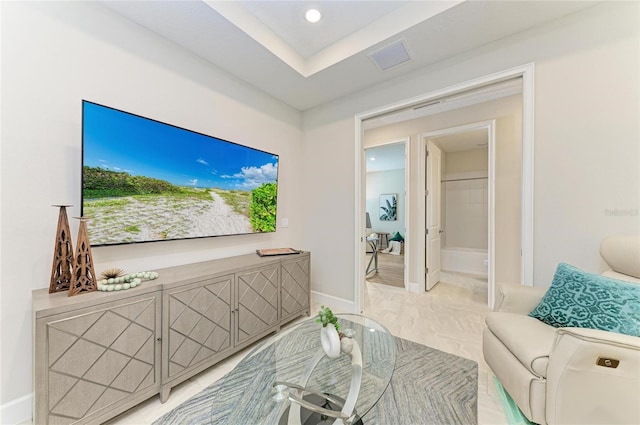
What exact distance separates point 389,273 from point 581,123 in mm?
3634

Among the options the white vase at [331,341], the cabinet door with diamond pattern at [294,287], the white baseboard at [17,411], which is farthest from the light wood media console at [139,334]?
the white vase at [331,341]

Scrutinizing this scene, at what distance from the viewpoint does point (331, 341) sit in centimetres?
121

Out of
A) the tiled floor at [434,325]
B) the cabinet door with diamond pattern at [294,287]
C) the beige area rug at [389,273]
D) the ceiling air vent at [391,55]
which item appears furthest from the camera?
the beige area rug at [389,273]

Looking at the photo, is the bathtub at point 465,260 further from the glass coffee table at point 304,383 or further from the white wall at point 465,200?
the glass coffee table at point 304,383

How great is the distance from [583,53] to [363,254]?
2.56 metres

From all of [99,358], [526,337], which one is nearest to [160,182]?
[99,358]

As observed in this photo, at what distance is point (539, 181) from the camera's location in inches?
76.3

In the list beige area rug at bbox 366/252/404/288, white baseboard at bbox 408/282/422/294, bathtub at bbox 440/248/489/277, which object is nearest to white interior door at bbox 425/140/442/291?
white baseboard at bbox 408/282/422/294

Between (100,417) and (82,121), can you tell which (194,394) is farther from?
(82,121)

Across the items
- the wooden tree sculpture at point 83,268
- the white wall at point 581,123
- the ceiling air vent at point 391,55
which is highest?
the ceiling air vent at point 391,55

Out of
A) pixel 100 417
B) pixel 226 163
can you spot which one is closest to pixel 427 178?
pixel 226 163

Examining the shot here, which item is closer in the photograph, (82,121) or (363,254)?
(82,121)

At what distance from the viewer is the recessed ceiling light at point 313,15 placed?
1.99 m

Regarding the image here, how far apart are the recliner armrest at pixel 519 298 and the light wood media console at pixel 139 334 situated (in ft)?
6.43
